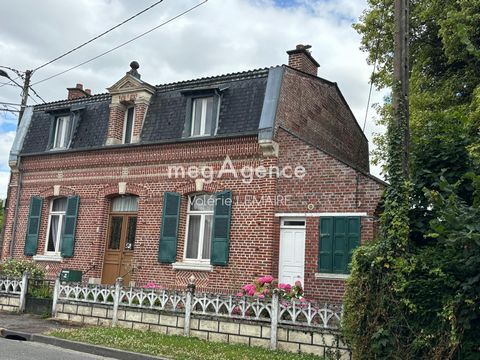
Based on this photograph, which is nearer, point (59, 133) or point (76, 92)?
point (59, 133)

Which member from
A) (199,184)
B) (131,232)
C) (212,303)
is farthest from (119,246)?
(212,303)

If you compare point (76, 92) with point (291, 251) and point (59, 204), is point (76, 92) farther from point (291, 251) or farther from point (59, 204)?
point (291, 251)

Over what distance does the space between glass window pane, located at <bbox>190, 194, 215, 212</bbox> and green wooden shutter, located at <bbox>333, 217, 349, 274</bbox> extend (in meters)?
3.83

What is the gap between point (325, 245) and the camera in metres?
12.4

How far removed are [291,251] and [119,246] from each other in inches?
232

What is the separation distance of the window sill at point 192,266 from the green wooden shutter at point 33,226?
5950 mm

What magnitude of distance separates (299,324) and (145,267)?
21.8ft

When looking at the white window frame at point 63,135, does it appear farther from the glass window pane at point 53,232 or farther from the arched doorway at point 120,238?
the arched doorway at point 120,238

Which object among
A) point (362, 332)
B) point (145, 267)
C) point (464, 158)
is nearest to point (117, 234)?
point (145, 267)

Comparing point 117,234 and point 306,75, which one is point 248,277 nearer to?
point 117,234

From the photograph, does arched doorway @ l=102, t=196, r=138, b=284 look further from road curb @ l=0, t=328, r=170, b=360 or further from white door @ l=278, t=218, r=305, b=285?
white door @ l=278, t=218, r=305, b=285

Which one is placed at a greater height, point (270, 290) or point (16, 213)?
point (16, 213)

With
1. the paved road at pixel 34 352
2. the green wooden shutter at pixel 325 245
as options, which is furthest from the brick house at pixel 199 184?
the paved road at pixel 34 352

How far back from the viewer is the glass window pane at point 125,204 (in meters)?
15.9
